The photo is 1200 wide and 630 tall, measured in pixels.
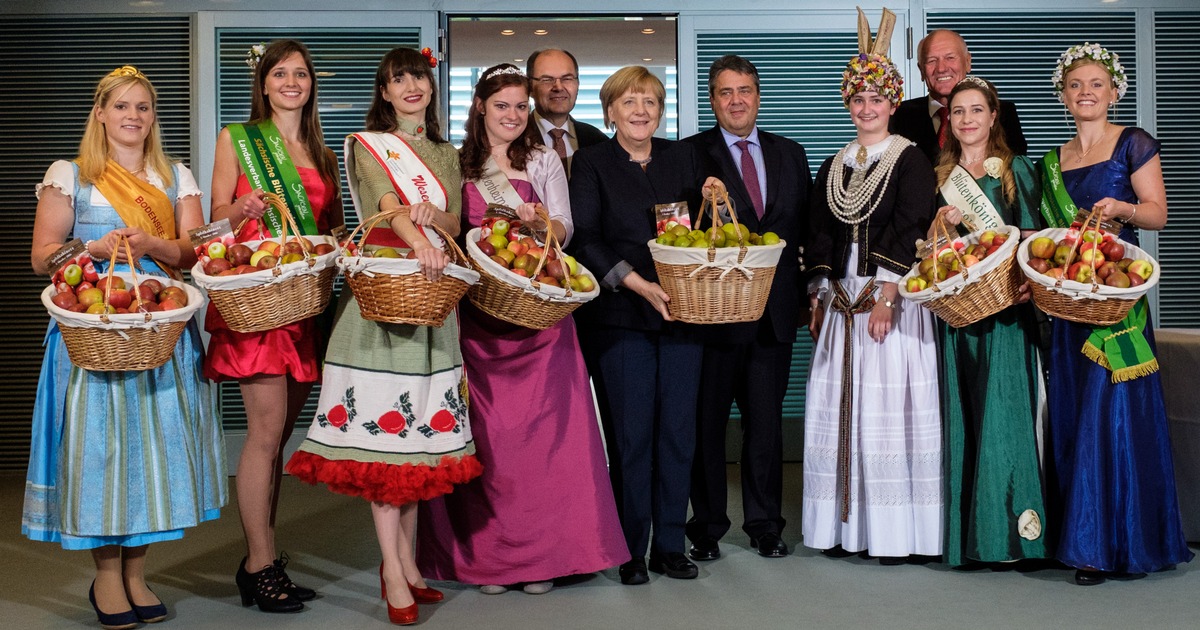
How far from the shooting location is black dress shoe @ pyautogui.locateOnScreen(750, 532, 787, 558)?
3.61m

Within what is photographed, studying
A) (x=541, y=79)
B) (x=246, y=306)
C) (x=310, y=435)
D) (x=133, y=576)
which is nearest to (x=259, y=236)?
(x=246, y=306)

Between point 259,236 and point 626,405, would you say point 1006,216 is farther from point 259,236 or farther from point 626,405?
point 259,236

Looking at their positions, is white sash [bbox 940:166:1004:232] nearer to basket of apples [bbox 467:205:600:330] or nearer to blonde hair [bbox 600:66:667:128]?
blonde hair [bbox 600:66:667:128]

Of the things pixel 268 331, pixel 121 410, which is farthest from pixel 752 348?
pixel 121 410

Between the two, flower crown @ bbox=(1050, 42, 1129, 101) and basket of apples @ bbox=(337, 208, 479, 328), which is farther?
flower crown @ bbox=(1050, 42, 1129, 101)

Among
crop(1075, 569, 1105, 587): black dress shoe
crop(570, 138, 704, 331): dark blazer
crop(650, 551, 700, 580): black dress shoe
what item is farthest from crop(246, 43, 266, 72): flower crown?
crop(1075, 569, 1105, 587): black dress shoe

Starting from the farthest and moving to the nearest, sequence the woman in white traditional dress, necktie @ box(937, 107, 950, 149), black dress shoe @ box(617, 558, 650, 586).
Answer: necktie @ box(937, 107, 950, 149), the woman in white traditional dress, black dress shoe @ box(617, 558, 650, 586)

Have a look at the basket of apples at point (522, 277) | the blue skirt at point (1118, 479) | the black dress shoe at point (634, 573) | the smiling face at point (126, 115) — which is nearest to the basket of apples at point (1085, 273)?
the blue skirt at point (1118, 479)

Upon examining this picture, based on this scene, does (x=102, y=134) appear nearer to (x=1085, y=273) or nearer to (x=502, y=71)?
(x=502, y=71)

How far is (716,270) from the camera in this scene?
9.64ft

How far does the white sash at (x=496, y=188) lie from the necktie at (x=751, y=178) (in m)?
0.82

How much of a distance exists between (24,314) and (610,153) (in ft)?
11.1

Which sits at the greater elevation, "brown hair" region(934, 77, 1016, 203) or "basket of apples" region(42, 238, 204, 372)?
"brown hair" region(934, 77, 1016, 203)

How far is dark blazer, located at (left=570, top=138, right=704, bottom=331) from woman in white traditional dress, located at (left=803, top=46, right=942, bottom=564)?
55 centimetres
